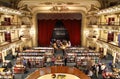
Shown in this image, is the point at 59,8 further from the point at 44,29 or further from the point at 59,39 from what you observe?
the point at 59,39

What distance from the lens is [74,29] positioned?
24.6 meters

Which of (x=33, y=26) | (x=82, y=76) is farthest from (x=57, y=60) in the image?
(x=33, y=26)

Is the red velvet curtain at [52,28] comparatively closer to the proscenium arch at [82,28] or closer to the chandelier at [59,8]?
the proscenium arch at [82,28]

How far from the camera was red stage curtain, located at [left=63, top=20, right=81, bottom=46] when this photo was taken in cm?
2453

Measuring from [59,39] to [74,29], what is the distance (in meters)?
3.18

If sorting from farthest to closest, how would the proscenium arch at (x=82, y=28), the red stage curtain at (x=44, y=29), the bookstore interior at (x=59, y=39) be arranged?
the red stage curtain at (x=44, y=29) → the proscenium arch at (x=82, y=28) → the bookstore interior at (x=59, y=39)

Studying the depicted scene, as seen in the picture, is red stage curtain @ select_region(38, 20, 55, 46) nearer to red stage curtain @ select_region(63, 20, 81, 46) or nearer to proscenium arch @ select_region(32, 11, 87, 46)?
proscenium arch @ select_region(32, 11, 87, 46)

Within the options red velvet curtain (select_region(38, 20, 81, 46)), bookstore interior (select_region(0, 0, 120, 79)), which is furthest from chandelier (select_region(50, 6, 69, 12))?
red velvet curtain (select_region(38, 20, 81, 46))

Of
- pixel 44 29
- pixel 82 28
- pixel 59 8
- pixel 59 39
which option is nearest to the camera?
pixel 59 8

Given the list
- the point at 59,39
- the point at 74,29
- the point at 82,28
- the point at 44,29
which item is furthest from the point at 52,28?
the point at 82,28

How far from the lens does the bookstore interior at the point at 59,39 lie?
13.2 m

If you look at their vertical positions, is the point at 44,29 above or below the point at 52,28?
below

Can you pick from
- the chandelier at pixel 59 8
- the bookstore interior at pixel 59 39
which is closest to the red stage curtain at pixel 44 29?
the bookstore interior at pixel 59 39

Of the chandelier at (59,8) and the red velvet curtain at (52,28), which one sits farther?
the red velvet curtain at (52,28)
